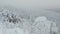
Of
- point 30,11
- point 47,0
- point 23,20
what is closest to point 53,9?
point 47,0

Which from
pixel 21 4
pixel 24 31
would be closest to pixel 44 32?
pixel 24 31

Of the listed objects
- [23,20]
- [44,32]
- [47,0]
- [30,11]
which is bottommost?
[44,32]

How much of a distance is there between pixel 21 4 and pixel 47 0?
336 millimetres

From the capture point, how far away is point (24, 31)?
3.99 ft

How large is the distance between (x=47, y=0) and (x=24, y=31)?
1.61 ft

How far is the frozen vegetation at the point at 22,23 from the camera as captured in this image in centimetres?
121

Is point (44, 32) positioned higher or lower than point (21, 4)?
lower

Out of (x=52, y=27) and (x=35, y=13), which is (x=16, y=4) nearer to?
(x=35, y=13)

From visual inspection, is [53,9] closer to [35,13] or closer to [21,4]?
[35,13]

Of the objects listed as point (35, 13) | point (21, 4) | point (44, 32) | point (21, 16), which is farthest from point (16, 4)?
point (44, 32)

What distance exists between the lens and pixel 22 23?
1240 mm

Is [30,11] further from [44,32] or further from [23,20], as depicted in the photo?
[44,32]

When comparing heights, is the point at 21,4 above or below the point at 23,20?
above

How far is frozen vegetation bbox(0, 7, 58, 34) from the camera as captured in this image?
121 centimetres
